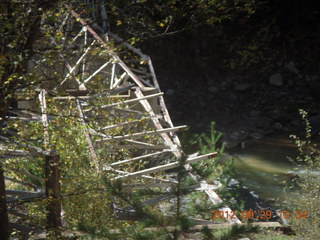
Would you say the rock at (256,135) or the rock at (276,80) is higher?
the rock at (276,80)

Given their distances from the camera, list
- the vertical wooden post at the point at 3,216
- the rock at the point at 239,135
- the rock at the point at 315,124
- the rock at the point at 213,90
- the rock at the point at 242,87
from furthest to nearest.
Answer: the rock at the point at 213,90
the rock at the point at 242,87
the rock at the point at 239,135
the rock at the point at 315,124
the vertical wooden post at the point at 3,216

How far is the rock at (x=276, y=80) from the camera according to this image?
13.7 metres

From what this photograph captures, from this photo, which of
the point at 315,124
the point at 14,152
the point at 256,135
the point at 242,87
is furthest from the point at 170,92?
the point at 14,152

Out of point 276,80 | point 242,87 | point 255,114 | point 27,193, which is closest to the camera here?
point 27,193

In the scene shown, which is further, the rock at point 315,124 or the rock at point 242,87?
the rock at point 242,87

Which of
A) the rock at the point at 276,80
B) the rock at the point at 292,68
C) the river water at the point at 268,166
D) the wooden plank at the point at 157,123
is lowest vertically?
the river water at the point at 268,166

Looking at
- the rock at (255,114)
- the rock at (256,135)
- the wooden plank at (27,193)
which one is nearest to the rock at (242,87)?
the rock at (255,114)

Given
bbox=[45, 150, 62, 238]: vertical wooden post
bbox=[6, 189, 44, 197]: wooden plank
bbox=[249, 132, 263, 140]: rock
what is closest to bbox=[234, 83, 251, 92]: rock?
bbox=[249, 132, 263, 140]: rock

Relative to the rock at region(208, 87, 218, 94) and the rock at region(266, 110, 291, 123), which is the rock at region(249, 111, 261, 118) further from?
the rock at region(208, 87, 218, 94)

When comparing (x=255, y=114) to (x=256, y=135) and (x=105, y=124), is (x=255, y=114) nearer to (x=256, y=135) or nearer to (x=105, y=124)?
(x=256, y=135)

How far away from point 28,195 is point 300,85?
10.8m

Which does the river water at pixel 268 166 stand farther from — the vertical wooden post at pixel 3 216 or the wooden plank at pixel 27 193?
the vertical wooden post at pixel 3 216

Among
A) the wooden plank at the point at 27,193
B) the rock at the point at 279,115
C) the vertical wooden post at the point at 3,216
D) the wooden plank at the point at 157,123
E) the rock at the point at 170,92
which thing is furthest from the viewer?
the rock at the point at 170,92

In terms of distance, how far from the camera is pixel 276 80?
13750 mm
